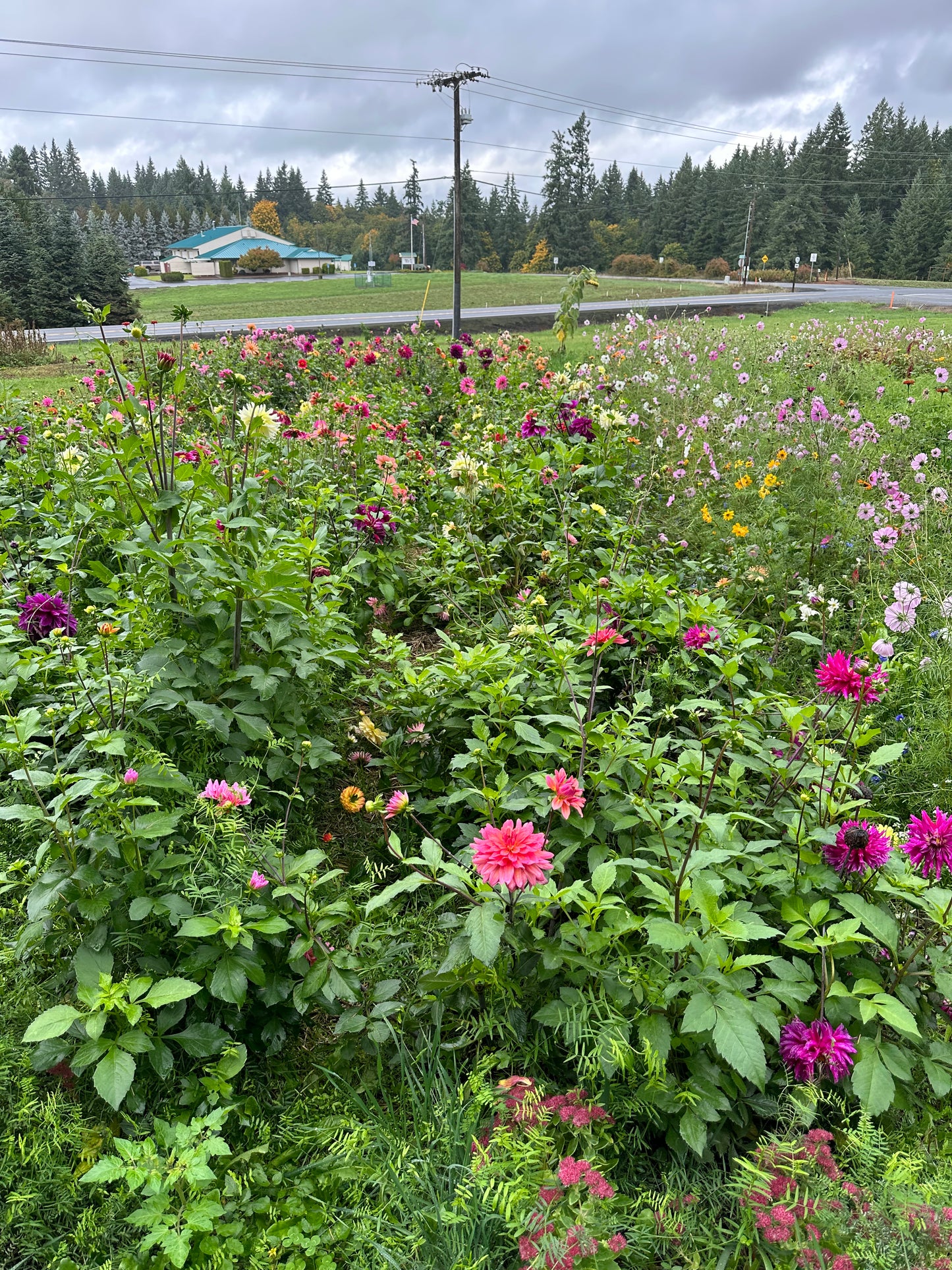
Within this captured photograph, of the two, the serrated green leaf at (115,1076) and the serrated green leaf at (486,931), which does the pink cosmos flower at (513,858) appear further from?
the serrated green leaf at (115,1076)

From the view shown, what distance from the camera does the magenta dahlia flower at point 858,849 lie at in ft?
4.83

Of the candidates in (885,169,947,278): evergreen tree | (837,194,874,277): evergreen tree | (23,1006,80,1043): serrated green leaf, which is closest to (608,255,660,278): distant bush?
(837,194,874,277): evergreen tree

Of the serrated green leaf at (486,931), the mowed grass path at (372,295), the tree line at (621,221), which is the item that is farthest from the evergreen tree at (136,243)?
the serrated green leaf at (486,931)

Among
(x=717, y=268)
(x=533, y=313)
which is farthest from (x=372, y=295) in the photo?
(x=717, y=268)

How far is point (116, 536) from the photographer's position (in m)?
2.31

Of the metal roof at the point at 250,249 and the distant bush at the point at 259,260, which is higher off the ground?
the metal roof at the point at 250,249

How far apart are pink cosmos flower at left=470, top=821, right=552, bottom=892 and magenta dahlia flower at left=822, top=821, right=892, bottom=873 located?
0.66 meters

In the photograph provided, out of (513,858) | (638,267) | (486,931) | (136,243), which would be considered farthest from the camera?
(136,243)

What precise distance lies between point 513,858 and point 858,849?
0.77m

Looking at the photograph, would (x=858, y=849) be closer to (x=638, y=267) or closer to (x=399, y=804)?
(x=399, y=804)

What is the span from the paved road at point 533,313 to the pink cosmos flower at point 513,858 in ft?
52.4

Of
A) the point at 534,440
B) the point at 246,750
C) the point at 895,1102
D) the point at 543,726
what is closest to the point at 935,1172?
the point at 895,1102

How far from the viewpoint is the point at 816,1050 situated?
1.37m

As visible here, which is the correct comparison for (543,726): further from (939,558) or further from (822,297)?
(822,297)
